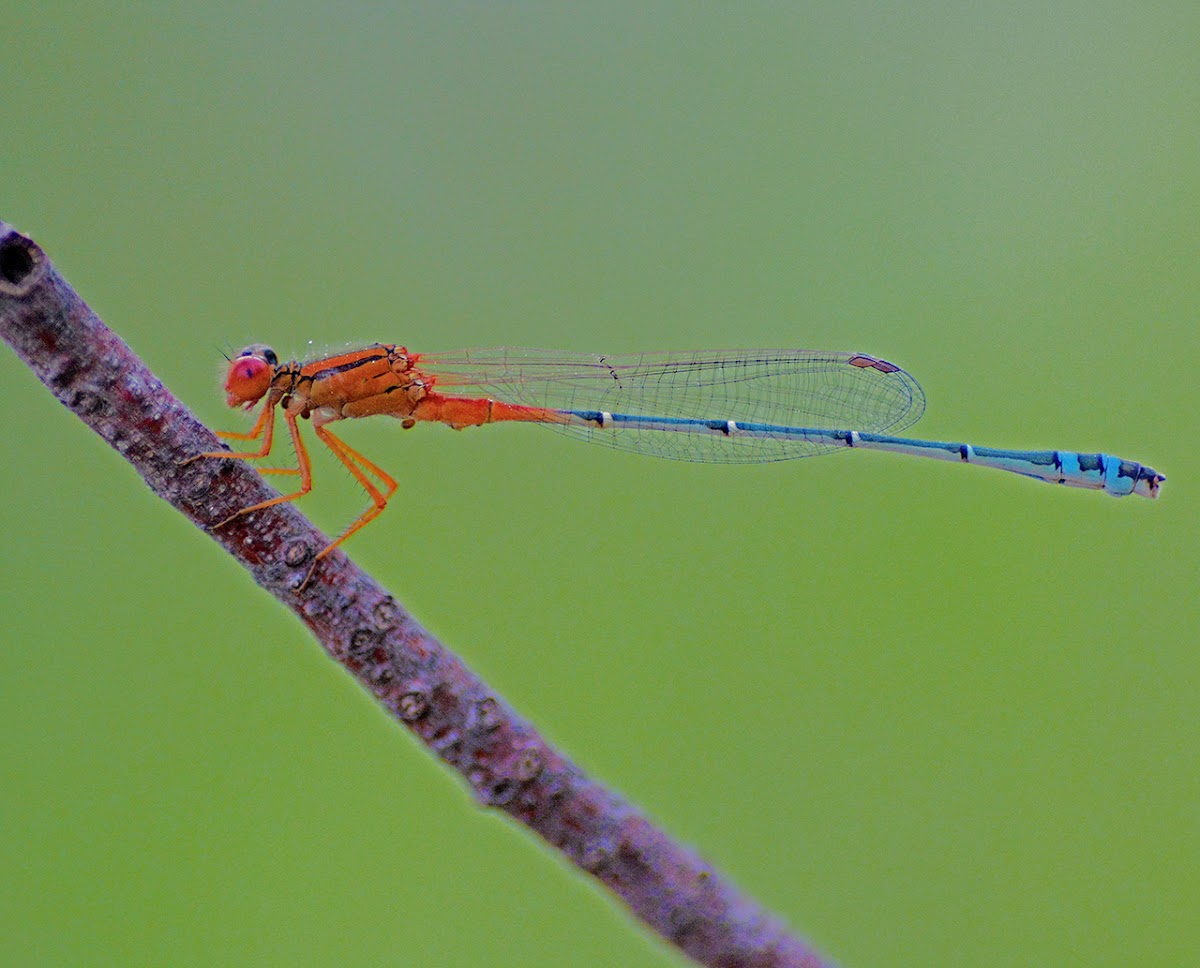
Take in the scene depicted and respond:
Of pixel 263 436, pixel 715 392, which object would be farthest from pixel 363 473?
pixel 715 392

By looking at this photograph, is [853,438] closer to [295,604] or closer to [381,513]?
[381,513]

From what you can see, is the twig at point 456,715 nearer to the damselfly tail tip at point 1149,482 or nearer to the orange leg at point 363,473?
the orange leg at point 363,473

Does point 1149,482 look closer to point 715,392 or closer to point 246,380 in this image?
point 715,392

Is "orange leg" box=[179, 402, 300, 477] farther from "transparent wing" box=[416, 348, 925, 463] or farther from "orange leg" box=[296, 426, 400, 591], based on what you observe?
"transparent wing" box=[416, 348, 925, 463]

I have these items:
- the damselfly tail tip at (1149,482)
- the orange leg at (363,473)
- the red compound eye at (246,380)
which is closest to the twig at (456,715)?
the orange leg at (363,473)

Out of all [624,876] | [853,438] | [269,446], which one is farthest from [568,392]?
[624,876]

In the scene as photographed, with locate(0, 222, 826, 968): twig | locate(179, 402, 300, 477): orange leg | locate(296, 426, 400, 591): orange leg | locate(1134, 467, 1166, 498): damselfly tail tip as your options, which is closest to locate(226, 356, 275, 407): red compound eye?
locate(179, 402, 300, 477): orange leg
